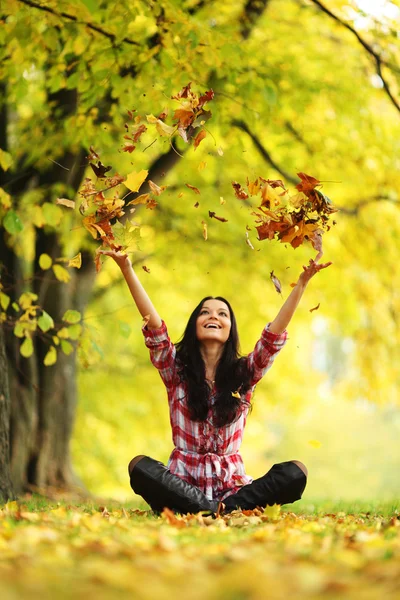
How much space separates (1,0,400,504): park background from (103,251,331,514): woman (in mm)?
618

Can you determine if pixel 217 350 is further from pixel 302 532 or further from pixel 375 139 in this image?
pixel 375 139

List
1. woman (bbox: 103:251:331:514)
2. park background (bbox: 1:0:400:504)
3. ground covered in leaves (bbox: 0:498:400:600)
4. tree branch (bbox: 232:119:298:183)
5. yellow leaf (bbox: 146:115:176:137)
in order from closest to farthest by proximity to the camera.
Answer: ground covered in leaves (bbox: 0:498:400:600) < yellow leaf (bbox: 146:115:176:137) < woman (bbox: 103:251:331:514) < park background (bbox: 1:0:400:504) < tree branch (bbox: 232:119:298:183)

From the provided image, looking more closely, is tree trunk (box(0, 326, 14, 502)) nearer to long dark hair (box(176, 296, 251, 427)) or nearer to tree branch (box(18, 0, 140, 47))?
long dark hair (box(176, 296, 251, 427))

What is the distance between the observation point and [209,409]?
4.37m

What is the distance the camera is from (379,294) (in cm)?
1000

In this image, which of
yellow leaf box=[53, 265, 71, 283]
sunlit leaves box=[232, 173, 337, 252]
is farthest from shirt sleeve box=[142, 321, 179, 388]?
yellow leaf box=[53, 265, 71, 283]

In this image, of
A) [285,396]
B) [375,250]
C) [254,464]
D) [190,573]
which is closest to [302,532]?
[190,573]

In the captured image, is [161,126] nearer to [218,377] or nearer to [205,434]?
[218,377]

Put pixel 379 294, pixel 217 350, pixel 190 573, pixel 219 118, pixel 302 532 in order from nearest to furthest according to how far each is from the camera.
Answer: pixel 190 573, pixel 302 532, pixel 217 350, pixel 219 118, pixel 379 294

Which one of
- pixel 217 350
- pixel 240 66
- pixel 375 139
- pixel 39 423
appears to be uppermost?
pixel 375 139

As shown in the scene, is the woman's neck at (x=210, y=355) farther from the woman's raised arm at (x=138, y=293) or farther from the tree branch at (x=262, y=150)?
the tree branch at (x=262, y=150)

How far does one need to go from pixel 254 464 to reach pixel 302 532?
84.7 ft

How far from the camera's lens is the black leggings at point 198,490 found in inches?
152

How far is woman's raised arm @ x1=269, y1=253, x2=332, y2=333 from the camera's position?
13.2ft
